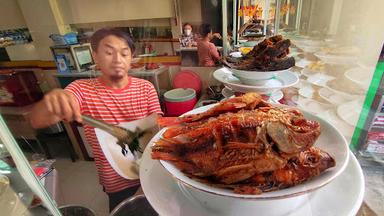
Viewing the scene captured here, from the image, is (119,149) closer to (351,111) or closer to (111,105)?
(111,105)

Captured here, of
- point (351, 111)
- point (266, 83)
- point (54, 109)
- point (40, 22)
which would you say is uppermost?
point (40, 22)

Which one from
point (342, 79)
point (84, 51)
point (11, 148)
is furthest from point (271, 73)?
point (11, 148)

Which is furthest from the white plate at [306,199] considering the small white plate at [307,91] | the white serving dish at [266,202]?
the small white plate at [307,91]

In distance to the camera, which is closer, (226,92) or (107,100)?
(107,100)

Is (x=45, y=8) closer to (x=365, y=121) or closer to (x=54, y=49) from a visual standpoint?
(x=54, y=49)

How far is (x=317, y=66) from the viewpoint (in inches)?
30.9

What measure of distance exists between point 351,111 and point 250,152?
530mm

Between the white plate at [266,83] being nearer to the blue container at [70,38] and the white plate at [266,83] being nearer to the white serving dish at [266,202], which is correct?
the white serving dish at [266,202]

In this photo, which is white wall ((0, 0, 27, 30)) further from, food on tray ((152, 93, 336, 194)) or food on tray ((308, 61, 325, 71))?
food on tray ((308, 61, 325, 71))

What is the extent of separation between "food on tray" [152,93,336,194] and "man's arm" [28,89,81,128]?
130 millimetres

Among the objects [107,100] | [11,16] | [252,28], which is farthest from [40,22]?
[252,28]

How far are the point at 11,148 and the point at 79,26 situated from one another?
197 millimetres

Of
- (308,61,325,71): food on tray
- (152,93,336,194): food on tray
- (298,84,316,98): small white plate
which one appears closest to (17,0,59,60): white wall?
(152,93,336,194): food on tray

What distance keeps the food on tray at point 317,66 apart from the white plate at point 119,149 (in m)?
0.66
